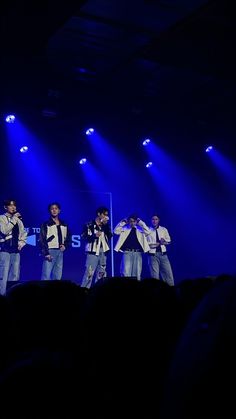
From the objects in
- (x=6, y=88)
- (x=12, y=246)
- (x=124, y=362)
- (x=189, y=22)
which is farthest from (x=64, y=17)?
(x=124, y=362)

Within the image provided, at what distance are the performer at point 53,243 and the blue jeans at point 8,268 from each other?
2.53ft

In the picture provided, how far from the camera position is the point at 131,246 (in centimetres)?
1316

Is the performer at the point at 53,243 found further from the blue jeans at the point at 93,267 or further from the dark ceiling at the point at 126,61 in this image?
the dark ceiling at the point at 126,61

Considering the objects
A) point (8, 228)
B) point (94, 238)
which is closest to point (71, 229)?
point (94, 238)

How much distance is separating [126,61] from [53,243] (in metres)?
4.86

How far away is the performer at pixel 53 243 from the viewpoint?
12.2 m

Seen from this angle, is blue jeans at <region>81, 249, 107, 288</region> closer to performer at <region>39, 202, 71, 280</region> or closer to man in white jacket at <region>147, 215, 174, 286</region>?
performer at <region>39, 202, 71, 280</region>

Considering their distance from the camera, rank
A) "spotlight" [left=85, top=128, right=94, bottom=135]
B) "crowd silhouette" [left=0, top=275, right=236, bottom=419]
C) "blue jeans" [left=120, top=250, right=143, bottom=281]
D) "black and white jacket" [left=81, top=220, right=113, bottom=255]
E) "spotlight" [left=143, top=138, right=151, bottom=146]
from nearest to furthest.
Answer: "crowd silhouette" [left=0, top=275, right=236, bottom=419]
"black and white jacket" [left=81, top=220, right=113, bottom=255]
"blue jeans" [left=120, top=250, right=143, bottom=281]
"spotlight" [left=85, top=128, right=94, bottom=135]
"spotlight" [left=143, top=138, right=151, bottom=146]

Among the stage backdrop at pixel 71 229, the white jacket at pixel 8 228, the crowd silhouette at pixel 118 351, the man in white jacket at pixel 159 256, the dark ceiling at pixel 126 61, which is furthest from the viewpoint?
the stage backdrop at pixel 71 229

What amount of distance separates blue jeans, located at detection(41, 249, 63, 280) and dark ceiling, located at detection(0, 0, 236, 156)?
400 centimetres

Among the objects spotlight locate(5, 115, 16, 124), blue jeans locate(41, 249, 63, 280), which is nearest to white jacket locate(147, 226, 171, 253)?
blue jeans locate(41, 249, 63, 280)

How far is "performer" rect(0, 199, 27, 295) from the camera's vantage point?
457 inches

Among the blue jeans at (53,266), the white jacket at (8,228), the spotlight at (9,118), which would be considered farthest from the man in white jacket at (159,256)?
the spotlight at (9,118)

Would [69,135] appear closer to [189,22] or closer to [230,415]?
[189,22]
